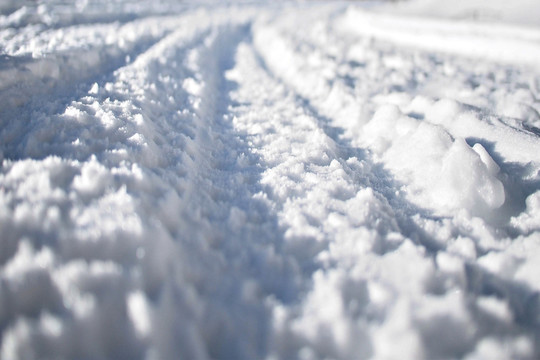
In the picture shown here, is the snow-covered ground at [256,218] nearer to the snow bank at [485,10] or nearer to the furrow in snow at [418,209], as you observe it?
the furrow in snow at [418,209]

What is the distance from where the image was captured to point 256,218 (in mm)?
1583

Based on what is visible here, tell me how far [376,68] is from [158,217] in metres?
3.64

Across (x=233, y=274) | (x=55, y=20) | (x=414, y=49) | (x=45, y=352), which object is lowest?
(x=414, y=49)

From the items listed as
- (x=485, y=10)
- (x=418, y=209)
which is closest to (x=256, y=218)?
(x=418, y=209)

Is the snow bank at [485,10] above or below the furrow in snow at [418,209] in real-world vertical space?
below

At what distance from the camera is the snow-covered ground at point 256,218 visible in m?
1.03

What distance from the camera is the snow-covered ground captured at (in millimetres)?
1030

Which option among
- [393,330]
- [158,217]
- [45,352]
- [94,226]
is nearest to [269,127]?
[158,217]

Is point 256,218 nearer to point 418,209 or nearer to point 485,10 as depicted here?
point 418,209

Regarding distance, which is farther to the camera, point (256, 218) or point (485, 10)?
point (485, 10)

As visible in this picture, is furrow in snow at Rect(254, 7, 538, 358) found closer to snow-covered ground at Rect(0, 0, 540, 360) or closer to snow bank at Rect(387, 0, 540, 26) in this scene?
snow-covered ground at Rect(0, 0, 540, 360)

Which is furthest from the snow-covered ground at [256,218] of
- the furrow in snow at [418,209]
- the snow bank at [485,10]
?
the snow bank at [485,10]

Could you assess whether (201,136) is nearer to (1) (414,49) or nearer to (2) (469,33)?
(1) (414,49)

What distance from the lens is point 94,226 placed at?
1229 mm
